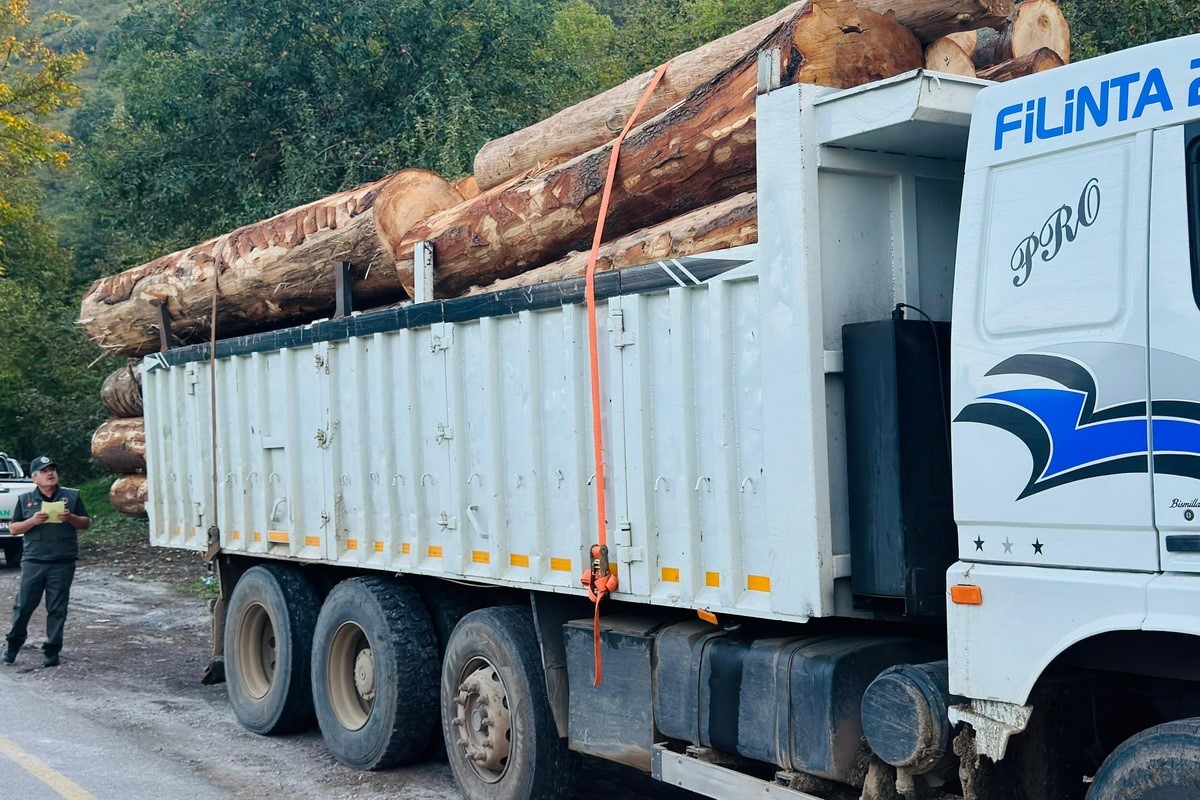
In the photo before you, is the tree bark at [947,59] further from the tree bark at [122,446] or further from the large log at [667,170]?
the tree bark at [122,446]

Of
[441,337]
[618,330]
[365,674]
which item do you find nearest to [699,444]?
[618,330]

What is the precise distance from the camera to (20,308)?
28.6 metres

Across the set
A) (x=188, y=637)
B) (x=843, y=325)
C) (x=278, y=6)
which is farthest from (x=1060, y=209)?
(x=278, y=6)

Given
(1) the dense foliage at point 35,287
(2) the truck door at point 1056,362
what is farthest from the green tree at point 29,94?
(2) the truck door at point 1056,362

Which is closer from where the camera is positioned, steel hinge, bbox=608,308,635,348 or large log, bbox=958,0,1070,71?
steel hinge, bbox=608,308,635,348

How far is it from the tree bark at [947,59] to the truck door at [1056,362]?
216 centimetres

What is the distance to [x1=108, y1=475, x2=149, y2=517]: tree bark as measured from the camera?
1260 cm

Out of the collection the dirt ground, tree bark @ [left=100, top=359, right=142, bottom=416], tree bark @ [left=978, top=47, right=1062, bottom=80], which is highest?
tree bark @ [left=978, top=47, right=1062, bottom=80]

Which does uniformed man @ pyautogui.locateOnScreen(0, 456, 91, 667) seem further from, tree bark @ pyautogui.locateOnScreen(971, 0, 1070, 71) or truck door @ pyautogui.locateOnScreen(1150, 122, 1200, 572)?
truck door @ pyautogui.locateOnScreen(1150, 122, 1200, 572)

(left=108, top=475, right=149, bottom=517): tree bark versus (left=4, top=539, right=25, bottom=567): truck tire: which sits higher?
(left=108, top=475, right=149, bottom=517): tree bark

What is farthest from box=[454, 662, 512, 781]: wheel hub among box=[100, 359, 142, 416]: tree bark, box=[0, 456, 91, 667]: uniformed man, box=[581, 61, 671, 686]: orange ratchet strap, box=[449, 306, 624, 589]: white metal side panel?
box=[100, 359, 142, 416]: tree bark

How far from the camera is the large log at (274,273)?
827 cm

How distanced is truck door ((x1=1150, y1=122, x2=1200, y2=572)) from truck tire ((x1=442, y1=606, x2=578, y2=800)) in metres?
3.32

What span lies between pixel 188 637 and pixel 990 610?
1003 cm
